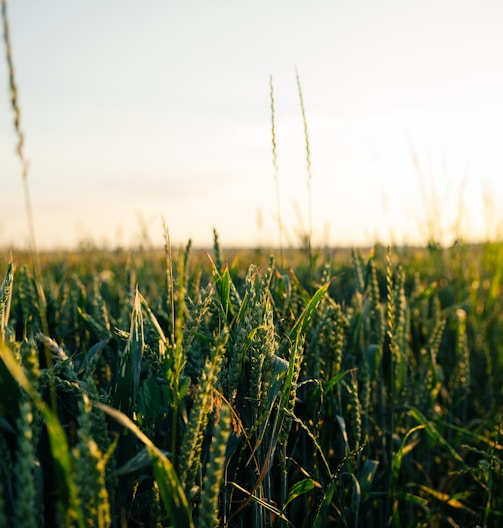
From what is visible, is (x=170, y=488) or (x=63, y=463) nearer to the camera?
(x=63, y=463)

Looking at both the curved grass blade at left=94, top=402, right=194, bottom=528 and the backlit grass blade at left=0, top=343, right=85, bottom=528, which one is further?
the curved grass blade at left=94, top=402, right=194, bottom=528

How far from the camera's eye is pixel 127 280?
94.6 inches

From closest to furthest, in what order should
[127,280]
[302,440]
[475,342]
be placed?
1. [302,440]
2. [127,280]
3. [475,342]

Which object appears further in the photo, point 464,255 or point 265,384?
point 464,255

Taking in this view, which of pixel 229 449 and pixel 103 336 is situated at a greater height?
pixel 103 336

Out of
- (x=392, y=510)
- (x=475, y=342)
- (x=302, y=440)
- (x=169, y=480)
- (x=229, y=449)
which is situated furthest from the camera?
(x=475, y=342)

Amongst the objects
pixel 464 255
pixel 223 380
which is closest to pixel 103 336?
pixel 223 380

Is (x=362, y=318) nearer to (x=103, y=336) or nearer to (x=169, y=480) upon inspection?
(x=103, y=336)

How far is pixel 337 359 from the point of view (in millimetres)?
1492

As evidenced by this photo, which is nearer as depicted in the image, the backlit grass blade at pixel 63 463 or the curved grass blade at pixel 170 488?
the backlit grass blade at pixel 63 463

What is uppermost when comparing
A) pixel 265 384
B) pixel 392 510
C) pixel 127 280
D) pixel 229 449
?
pixel 127 280

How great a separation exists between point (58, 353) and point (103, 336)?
0.39 meters

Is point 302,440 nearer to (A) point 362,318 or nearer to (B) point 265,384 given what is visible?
(B) point 265,384

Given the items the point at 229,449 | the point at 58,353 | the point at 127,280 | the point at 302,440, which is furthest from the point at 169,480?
the point at 127,280
